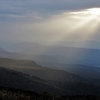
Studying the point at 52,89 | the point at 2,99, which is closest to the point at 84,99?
the point at 2,99

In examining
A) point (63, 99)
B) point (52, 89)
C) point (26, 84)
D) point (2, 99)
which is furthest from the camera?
point (26, 84)

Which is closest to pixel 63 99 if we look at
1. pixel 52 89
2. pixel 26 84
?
pixel 52 89

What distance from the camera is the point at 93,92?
116 metres

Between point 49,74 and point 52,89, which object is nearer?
point 52,89

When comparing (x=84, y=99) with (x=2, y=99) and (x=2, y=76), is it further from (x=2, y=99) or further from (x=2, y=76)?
(x=2, y=76)

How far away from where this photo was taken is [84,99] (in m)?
21.9

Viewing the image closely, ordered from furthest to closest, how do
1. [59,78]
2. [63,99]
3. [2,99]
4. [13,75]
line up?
[59,78]
[13,75]
[63,99]
[2,99]

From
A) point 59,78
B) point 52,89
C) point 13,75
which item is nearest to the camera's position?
point 52,89

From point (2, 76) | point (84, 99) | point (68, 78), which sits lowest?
point (68, 78)

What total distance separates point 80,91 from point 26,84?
77.9 feet

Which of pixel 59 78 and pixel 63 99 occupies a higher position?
pixel 63 99

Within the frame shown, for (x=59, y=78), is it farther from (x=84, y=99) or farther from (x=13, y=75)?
(x=84, y=99)

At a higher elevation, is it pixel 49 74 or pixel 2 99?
pixel 2 99

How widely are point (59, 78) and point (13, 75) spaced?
2021 inches
